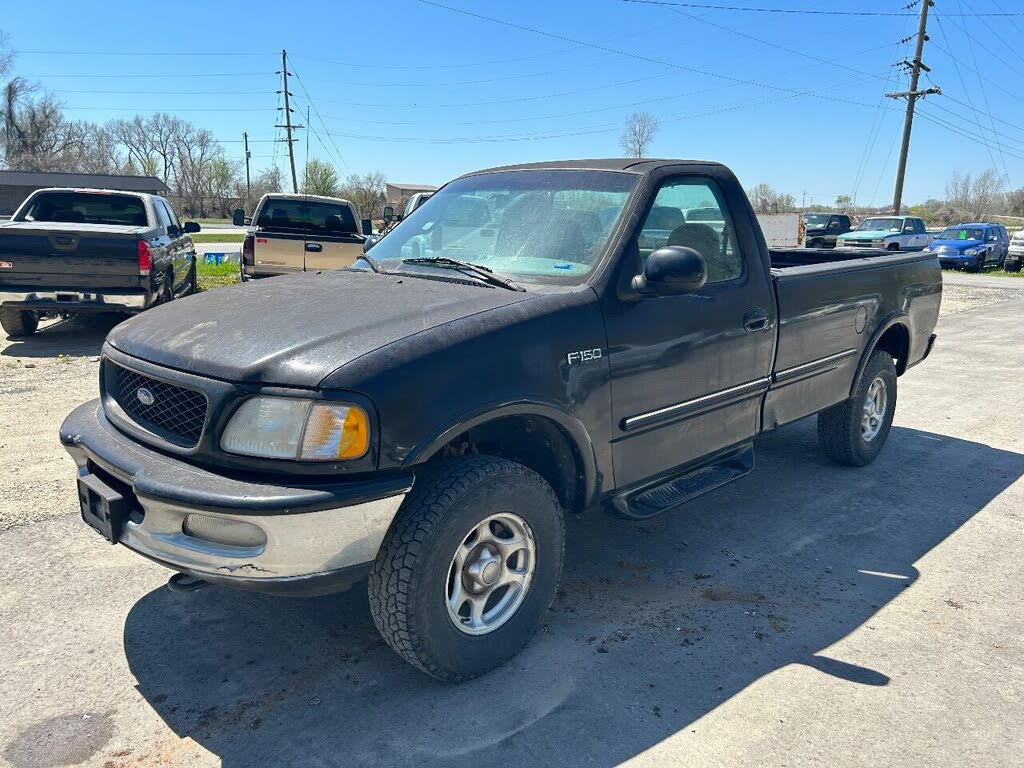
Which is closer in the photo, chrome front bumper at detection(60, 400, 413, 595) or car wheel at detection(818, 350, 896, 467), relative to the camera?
chrome front bumper at detection(60, 400, 413, 595)

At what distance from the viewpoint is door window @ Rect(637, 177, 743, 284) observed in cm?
377

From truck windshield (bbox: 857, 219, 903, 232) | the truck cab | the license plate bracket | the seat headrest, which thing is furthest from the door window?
the truck cab

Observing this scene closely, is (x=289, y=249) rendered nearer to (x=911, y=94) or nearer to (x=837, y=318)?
(x=837, y=318)

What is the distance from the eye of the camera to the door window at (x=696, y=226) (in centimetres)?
377

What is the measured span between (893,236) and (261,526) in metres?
28.6

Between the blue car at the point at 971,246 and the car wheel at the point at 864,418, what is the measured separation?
23.9m

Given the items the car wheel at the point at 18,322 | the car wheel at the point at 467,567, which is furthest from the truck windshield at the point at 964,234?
the car wheel at the point at 467,567

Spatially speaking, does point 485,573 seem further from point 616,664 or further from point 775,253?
point 775,253

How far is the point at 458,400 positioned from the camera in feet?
9.07

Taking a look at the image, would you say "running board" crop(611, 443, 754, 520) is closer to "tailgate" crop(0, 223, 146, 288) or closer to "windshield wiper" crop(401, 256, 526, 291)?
"windshield wiper" crop(401, 256, 526, 291)

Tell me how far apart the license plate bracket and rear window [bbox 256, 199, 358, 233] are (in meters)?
9.81

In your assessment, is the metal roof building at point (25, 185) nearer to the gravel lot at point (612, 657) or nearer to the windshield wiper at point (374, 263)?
the windshield wiper at point (374, 263)

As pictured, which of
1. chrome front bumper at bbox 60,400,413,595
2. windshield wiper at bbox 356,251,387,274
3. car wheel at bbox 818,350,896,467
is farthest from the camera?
car wheel at bbox 818,350,896,467

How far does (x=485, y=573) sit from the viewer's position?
2992 mm
